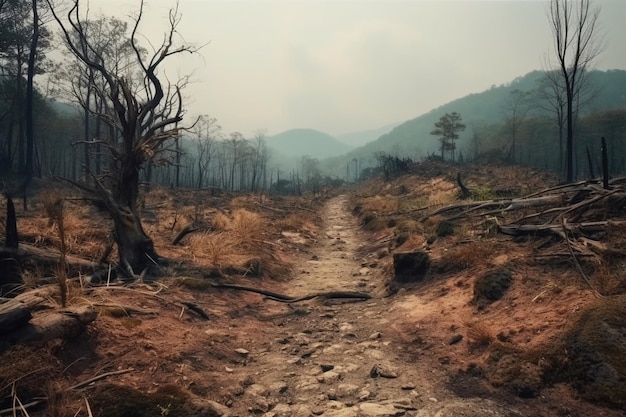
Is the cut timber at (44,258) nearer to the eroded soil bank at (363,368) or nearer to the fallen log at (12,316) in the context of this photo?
the fallen log at (12,316)

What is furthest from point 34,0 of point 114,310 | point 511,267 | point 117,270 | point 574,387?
point 574,387

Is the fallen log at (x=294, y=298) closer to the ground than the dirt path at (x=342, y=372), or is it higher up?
higher up

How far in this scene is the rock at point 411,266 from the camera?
25.2 feet

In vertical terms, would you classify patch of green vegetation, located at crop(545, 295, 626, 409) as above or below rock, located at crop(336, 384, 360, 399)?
above

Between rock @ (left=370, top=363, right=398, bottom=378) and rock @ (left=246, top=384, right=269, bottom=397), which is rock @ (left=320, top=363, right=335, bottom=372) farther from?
rock @ (left=246, top=384, right=269, bottom=397)

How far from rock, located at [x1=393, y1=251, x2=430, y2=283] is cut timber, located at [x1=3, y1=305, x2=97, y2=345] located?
5.48 m

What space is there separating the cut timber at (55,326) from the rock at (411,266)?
548cm

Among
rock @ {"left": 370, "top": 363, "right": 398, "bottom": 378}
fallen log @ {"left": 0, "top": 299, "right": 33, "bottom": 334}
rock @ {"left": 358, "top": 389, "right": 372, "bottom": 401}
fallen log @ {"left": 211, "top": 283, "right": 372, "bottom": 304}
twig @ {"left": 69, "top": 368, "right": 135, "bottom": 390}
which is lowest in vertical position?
rock @ {"left": 358, "top": 389, "right": 372, "bottom": 401}

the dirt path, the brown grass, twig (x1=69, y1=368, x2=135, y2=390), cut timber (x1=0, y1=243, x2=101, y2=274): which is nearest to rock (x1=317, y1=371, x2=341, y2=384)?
the dirt path

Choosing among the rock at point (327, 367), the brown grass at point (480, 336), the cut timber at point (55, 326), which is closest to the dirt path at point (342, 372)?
the rock at point (327, 367)

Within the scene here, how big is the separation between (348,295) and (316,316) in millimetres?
1096

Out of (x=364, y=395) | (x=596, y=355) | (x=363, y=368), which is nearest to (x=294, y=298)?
(x=363, y=368)

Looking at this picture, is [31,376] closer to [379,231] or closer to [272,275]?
[272,275]

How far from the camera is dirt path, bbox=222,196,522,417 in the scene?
363 cm
